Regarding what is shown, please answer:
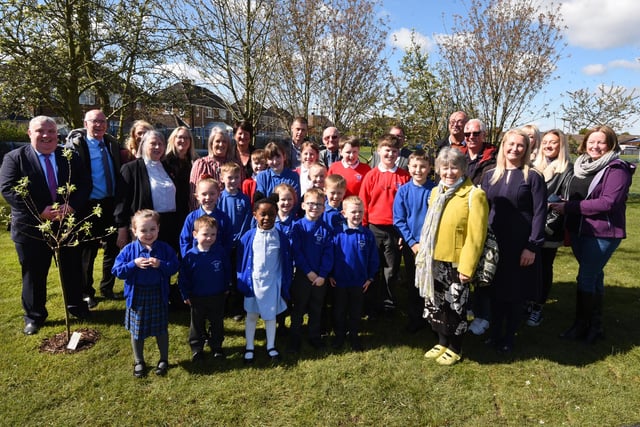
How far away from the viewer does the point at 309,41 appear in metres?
11.0

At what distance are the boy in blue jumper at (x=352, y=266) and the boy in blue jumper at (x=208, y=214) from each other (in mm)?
1134

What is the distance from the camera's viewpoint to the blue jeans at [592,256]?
4.09 meters

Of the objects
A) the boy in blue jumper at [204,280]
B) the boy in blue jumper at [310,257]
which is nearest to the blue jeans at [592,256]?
the boy in blue jumper at [310,257]

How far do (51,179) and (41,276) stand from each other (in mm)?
1080

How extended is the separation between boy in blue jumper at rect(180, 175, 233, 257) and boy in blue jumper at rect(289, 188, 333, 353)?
71 centimetres

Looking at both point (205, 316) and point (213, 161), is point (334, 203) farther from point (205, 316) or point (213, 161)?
point (205, 316)

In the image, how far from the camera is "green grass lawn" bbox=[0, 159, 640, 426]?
125 inches

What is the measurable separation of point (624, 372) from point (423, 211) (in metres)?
2.44

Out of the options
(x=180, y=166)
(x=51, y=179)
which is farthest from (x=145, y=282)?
(x=51, y=179)

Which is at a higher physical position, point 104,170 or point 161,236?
point 104,170

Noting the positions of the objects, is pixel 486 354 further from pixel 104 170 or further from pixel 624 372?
pixel 104 170

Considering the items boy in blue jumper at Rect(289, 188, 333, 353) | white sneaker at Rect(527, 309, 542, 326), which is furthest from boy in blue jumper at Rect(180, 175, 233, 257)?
white sneaker at Rect(527, 309, 542, 326)

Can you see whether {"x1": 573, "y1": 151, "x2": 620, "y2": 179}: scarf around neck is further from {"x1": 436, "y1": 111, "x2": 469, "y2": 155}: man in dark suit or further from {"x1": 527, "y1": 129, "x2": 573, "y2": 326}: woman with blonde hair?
{"x1": 436, "y1": 111, "x2": 469, "y2": 155}: man in dark suit

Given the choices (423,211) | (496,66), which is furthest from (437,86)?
(423,211)
